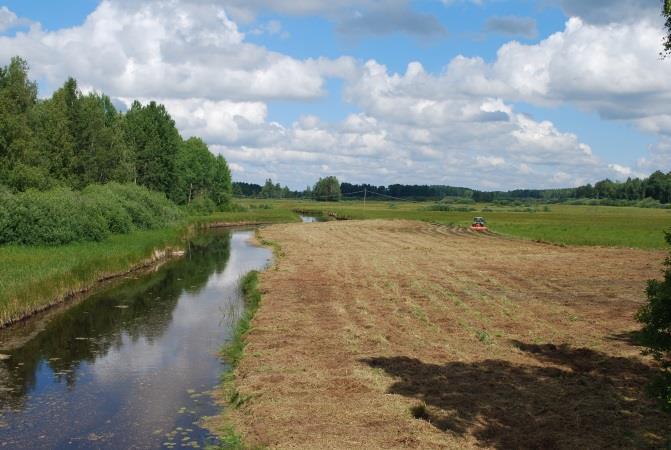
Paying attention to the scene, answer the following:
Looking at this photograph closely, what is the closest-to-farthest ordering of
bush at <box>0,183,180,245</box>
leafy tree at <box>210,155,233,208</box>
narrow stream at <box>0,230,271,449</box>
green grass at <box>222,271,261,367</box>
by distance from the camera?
narrow stream at <box>0,230,271,449</box> < green grass at <box>222,271,261,367</box> < bush at <box>0,183,180,245</box> < leafy tree at <box>210,155,233,208</box>

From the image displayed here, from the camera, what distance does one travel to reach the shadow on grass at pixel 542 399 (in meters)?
11.2

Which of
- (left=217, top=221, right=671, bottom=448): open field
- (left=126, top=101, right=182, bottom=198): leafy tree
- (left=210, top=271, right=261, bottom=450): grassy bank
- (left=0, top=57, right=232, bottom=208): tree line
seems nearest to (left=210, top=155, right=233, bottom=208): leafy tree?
(left=0, top=57, right=232, bottom=208): tree line

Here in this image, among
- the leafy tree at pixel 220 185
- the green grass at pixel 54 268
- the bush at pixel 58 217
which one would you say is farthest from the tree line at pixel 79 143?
the green grass at pixel 54 268

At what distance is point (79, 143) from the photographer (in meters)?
67.2

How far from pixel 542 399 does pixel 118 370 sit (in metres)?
12.3

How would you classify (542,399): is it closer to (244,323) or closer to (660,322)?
(660,322)

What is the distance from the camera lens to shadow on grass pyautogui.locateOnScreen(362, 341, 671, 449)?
36.8 feet

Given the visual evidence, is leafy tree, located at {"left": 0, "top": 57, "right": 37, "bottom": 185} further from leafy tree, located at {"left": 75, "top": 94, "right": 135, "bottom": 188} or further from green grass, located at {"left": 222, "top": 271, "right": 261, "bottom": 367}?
green grass, located at {"left": 222, "top": 271, "right": 261, "bottom": 367}

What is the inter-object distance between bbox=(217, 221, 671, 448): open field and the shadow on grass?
38 millimetres

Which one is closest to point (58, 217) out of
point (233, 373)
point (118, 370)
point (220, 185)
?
point (118, 370)

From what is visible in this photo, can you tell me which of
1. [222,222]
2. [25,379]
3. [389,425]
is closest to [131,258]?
[25,379]

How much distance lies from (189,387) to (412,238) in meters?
52.9

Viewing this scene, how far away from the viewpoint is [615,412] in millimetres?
12336

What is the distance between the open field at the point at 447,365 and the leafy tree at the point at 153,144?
6530 cm
